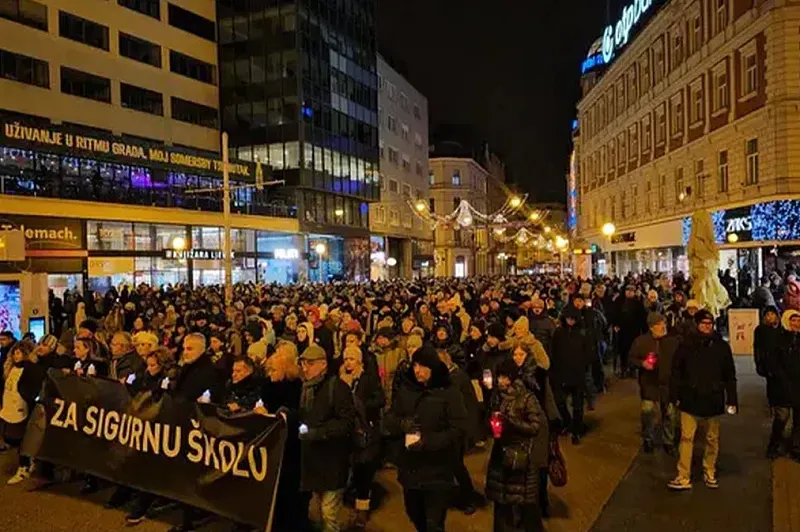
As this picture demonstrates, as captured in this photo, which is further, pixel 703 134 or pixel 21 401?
pixel 703 134

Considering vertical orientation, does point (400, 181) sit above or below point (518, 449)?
above

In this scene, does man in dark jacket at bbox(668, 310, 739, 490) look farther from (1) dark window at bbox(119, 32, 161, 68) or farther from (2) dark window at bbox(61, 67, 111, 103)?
(1) dark window at bbox(119, 32, 161, 68)

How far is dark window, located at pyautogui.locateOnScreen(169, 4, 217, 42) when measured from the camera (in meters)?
44.5

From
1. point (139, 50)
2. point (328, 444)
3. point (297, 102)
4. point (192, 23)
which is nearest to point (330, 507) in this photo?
point (328, 444)

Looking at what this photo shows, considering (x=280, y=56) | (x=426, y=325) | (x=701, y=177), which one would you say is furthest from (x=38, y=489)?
(x=280, y=56)

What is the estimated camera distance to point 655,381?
898 centimetres

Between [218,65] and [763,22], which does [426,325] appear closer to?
[763,22]

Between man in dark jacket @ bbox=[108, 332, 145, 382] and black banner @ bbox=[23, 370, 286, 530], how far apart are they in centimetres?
38

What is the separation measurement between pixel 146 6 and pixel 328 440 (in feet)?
138

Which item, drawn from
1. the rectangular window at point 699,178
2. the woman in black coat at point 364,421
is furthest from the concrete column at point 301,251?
the woman in black coat at point 364,421

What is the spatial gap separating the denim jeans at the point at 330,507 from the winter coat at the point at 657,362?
4.46 metres

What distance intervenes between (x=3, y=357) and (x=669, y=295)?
15.5m

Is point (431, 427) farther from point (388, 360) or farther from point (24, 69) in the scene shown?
point (24, 69)

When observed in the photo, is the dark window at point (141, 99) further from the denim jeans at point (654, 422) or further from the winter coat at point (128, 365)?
the denim jeans at point (654, 422)
